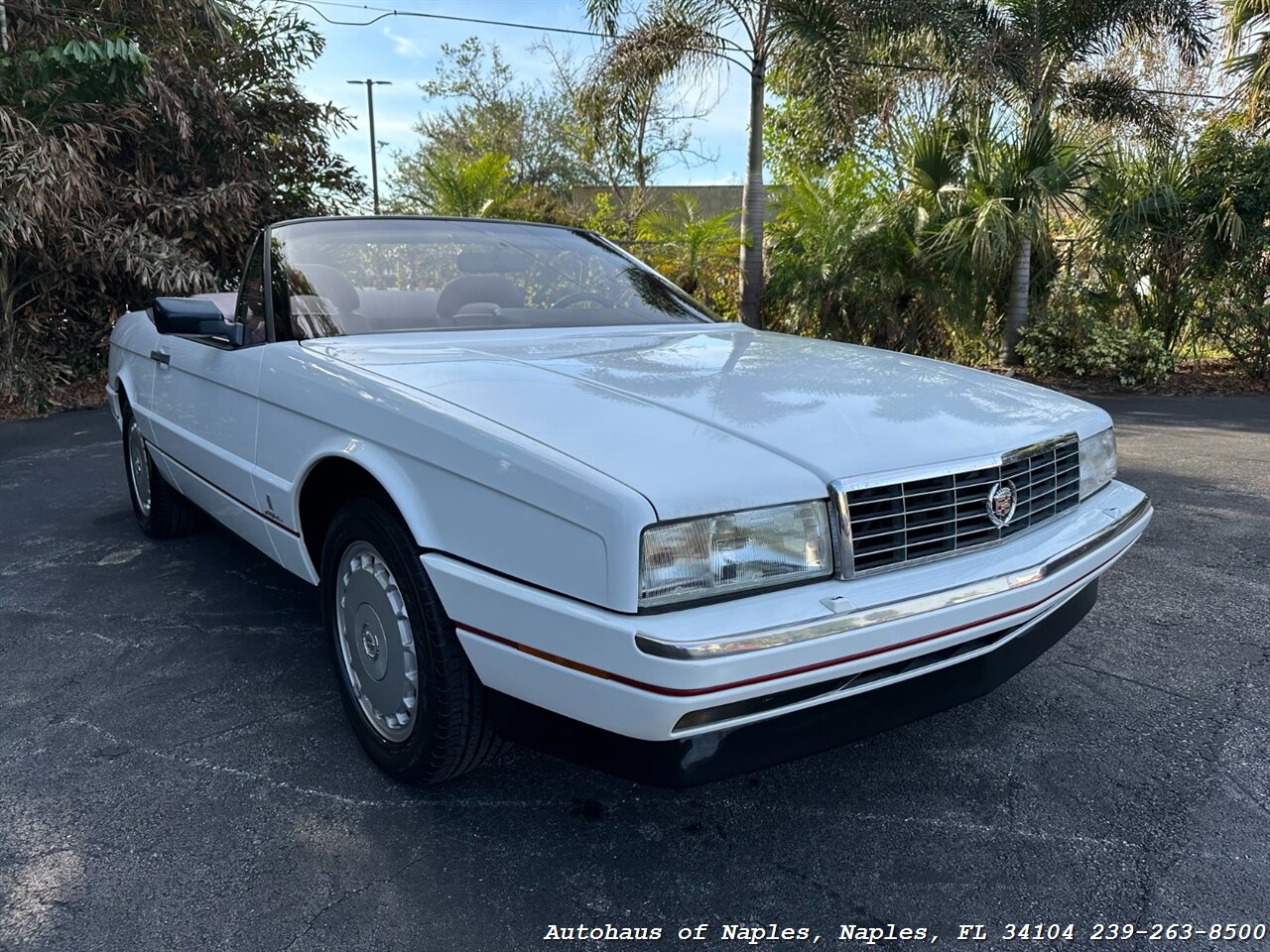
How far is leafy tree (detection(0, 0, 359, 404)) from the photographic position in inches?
301

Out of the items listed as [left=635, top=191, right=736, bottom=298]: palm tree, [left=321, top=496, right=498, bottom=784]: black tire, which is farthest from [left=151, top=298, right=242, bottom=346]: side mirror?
[left=635, top=191, right=736, bottom=298]: palm tree

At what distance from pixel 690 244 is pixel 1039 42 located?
465cm

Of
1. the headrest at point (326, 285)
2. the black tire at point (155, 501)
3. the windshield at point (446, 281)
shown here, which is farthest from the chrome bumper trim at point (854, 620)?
the black tire at point (155, 501)

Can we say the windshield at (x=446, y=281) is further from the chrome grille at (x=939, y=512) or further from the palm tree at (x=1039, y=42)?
the palm tree at (x=1039, y=42)

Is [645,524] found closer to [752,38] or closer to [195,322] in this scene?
[195,322]

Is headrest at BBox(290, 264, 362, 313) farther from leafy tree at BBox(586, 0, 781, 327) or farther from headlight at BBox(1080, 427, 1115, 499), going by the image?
leafy tree at BBox(586, 0, 781, 327)

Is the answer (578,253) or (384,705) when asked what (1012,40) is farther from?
(384,705)

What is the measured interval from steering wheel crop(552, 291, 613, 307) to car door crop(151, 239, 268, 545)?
0.98 m

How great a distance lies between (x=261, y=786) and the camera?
2174mm

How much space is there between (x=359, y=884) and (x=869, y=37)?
10.6 metres

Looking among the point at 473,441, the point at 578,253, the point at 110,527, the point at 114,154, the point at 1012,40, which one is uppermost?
the point at 1012,40

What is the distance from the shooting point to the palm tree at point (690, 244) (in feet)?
39.5

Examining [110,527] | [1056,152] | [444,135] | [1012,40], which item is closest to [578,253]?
[110,527]

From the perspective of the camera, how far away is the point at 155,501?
401 cm
